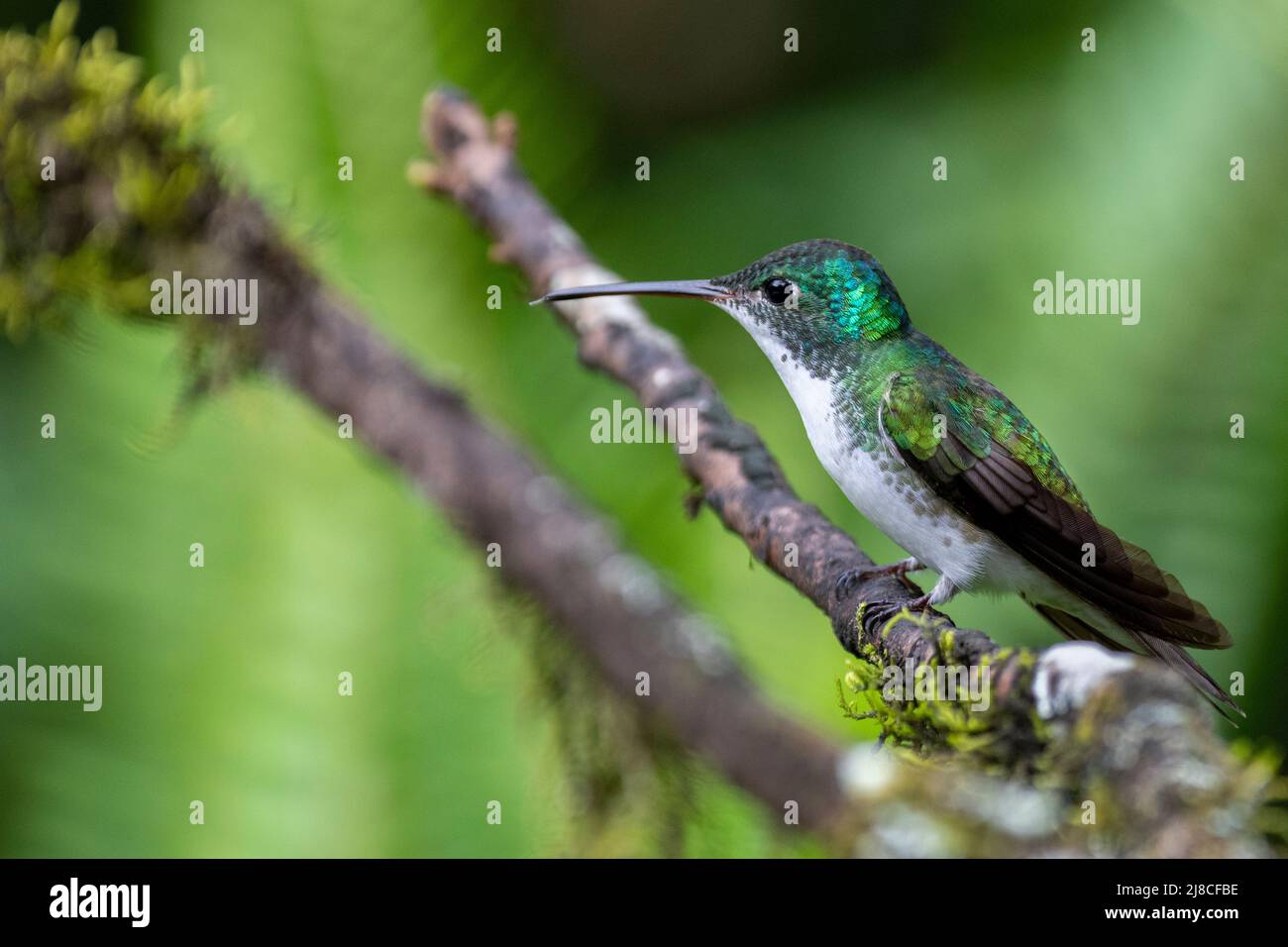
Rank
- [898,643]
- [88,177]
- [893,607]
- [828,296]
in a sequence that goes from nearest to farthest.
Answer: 1. [898,643]
2. [893,607]
3. [828,296]
4. [88,177]

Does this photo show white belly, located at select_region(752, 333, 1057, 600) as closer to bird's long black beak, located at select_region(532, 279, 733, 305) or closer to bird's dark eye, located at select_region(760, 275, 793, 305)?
bird's dark eye, located at select_region(760, 275, 793, 305)

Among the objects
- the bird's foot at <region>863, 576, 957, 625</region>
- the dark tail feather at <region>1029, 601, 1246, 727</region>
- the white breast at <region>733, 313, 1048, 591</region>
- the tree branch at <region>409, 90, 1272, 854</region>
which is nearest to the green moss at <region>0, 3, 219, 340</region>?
the tree branch at <region>409, 90, 1272, 854</region>

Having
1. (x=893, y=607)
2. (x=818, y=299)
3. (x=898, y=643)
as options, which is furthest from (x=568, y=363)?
(x=898, y=643)

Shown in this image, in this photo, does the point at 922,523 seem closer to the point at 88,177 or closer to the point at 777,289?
the point at 777,289

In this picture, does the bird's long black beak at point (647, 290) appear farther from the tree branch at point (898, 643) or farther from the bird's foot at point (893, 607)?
the bird's foot at point (893, 607)

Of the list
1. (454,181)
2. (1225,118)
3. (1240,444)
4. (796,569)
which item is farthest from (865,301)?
(1225,118)

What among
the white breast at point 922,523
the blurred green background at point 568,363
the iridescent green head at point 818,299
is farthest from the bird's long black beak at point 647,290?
the blurred green background at point 568,363
